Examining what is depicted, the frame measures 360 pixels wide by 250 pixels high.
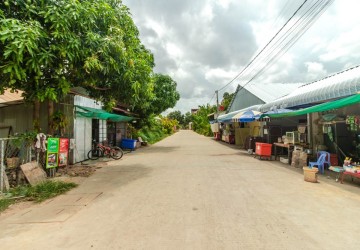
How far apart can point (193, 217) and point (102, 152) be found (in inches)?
393

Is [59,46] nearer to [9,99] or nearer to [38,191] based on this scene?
[38,191]

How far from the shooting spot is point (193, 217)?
447 centimetres

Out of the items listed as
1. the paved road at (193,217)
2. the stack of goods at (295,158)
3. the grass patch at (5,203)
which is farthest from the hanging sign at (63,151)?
the stack of goods at (295,158)

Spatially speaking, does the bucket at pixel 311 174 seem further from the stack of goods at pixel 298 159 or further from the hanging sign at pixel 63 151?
the hanging sign at pixel 63 151

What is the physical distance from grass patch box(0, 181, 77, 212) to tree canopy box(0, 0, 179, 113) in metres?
2.52

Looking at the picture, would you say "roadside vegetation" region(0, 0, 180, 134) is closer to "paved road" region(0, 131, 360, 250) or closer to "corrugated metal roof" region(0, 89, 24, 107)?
"corrugated metal roof" region(0, 89, 24, 107)

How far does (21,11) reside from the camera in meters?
6.08

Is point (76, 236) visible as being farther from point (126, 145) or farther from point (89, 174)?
point (126, 145)

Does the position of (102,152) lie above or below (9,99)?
below

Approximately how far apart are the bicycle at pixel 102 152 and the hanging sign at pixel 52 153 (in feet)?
14.1

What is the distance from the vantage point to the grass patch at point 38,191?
5.79 meters

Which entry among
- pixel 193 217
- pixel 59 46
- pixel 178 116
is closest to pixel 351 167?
pixel 193 217

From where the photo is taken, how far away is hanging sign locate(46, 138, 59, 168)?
8176 millimetres

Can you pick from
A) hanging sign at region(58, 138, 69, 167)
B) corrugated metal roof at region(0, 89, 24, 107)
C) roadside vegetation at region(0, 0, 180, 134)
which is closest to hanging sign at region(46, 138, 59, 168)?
hanging sign at region(58, 138, 69, 167)
